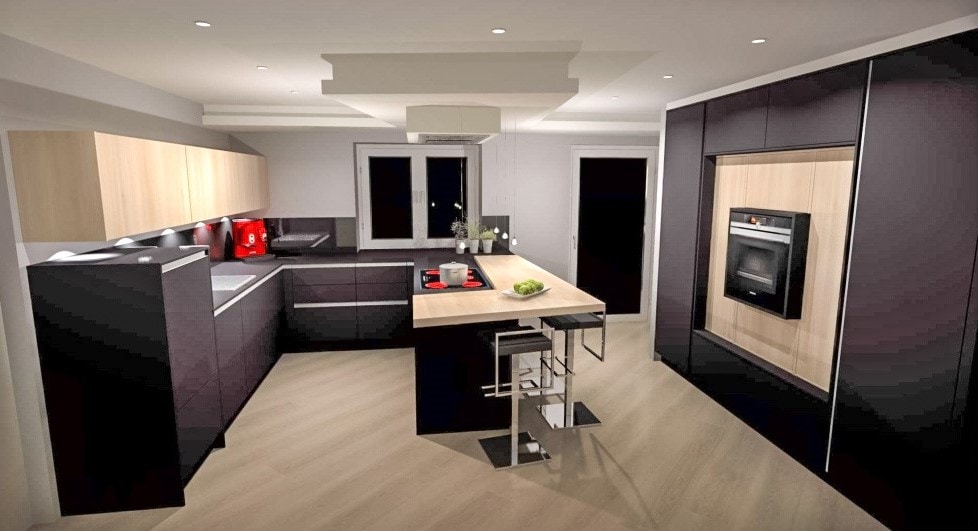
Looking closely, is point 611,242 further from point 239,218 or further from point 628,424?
point 239,218

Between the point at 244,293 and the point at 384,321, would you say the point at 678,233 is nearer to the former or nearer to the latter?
the point at 384,321

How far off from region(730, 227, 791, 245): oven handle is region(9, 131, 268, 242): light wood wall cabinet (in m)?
3.84

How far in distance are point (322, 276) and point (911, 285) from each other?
4.51 metres

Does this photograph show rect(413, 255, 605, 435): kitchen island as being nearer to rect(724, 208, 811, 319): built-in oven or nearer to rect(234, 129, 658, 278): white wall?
rect(724, 208, 811, 319): built-in oven

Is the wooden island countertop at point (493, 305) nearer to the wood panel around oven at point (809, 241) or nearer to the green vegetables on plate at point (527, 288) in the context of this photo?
the green vegetables on plate at point (527, 288)

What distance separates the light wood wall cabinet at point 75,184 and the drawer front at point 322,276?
219 centimetres

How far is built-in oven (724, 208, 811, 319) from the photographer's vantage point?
3396 mm

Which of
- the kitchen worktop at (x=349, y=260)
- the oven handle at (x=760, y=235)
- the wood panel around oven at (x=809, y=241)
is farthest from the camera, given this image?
the kitchen worktop at (x=349, y=260)

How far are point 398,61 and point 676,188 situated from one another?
2.76m

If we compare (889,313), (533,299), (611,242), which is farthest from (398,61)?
(611,242)

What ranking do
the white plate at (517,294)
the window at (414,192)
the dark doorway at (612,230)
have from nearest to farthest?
1. the white plate at (517,294)
2. the window at (414,192)
3. the dark doorway at (612,230)

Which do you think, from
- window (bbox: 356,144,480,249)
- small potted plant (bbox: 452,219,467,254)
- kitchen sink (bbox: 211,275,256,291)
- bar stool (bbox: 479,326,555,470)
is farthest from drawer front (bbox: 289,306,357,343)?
bar stool (bbox: 479,326,555,470)

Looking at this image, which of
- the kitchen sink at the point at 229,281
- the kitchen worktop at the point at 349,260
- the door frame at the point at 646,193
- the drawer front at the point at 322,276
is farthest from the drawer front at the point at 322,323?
the door frame at the point at 646,193

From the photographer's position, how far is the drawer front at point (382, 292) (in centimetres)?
541
